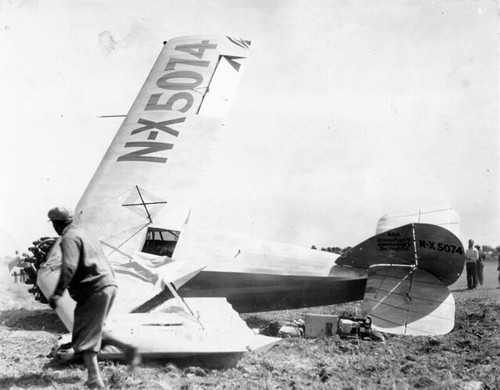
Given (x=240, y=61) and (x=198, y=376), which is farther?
(x=240, y=61)

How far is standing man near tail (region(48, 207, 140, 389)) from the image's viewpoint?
368 centimetres

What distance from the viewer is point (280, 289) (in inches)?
269

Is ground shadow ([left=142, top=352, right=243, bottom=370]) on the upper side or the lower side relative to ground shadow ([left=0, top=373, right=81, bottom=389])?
upper

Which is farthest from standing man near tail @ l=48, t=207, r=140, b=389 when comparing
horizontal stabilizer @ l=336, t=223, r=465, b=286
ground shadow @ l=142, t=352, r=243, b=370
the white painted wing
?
horizontal stabilizer @ l=336, t=223, r=465, b=286

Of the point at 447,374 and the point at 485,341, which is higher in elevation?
the point at 485,341

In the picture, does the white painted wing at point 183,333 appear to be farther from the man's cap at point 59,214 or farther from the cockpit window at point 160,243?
the cockpit window at point 160,243

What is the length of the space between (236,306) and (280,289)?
0.69 m

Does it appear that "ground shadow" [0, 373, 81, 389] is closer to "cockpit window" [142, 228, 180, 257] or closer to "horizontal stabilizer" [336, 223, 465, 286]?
"cockpit window" [142, 228, 180, 257]

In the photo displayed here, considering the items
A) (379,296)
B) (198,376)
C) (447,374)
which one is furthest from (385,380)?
(379,296)

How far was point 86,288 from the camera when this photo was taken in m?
3.75

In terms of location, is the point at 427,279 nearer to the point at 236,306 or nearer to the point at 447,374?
the point at 447,374

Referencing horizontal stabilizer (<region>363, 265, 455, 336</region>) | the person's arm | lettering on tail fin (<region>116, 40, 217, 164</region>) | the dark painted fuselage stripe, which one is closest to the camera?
the person's arm

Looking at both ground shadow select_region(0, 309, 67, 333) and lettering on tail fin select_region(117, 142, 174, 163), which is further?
lettering on tail fin select_region(117, 142, 174, 163)

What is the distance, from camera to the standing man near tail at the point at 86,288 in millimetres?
3682
